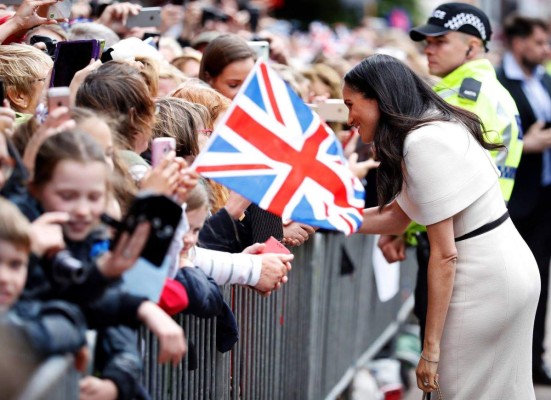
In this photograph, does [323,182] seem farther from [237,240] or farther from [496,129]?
[496,129]

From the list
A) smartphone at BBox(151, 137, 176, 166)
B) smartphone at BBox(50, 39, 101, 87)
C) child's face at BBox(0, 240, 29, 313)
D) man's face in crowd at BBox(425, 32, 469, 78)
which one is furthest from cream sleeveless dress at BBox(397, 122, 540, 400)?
A: child's face at BBox(0, 240, 29, 313)

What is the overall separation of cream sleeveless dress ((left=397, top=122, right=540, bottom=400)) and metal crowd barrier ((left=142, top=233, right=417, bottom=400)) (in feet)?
2.78

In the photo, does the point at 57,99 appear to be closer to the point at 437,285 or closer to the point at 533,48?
the point at 437,285

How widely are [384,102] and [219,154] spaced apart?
3.51 feet

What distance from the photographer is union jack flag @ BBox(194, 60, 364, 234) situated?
3758mm

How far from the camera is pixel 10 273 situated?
9.03 ft

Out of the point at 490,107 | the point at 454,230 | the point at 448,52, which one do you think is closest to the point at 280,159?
the point at 454,230

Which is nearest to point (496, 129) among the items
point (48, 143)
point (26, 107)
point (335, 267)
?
point (335, 267)

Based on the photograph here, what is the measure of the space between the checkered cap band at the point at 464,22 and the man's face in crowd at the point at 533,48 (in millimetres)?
2244

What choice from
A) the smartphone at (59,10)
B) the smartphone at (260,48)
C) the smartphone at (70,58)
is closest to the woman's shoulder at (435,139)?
the smartphone at (70,58)

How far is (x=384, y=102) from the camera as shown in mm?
4543

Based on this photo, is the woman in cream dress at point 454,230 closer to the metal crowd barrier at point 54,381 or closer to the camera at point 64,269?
the camera at point 64,269

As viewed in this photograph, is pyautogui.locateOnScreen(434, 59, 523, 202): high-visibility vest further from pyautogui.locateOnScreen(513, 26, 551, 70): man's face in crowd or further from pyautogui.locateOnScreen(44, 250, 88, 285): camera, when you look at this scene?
pyautogui.locateOnScreen(44, 250, 88, 285): camera

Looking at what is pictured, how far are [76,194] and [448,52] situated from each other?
3771 mm
